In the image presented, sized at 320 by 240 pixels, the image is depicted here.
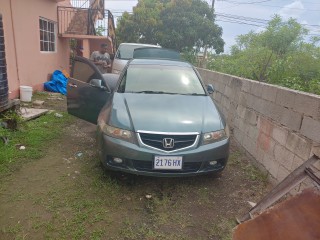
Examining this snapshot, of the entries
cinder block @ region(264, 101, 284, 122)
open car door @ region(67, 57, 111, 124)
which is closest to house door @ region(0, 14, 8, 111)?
open car door @ region(67, 57, 111, 124)

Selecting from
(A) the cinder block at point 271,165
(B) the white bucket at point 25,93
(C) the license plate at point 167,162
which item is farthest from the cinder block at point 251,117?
(B) the white bucket at point 25,93

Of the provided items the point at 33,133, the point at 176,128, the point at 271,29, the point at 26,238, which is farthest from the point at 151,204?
the point at 271,29

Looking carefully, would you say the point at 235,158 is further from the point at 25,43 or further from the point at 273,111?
the point at 25,43

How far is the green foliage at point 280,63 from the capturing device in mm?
6026

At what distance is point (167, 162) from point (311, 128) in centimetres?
154

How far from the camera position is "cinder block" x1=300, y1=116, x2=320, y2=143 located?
2734 mm

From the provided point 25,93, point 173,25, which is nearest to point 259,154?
point 25,93

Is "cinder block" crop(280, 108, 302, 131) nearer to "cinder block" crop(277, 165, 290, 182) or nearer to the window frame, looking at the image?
"cinder block" crop(277, 165, 290, 182)

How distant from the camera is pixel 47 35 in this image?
1005 cm

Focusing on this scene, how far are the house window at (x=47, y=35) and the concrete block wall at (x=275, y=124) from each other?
720 centimetres

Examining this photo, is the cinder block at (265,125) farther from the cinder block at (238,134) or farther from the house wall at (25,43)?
the house wall at (25,43)

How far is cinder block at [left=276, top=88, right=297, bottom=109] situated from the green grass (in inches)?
134

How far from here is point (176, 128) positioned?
3119mm

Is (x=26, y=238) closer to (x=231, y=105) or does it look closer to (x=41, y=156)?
(x=41, y=156)
